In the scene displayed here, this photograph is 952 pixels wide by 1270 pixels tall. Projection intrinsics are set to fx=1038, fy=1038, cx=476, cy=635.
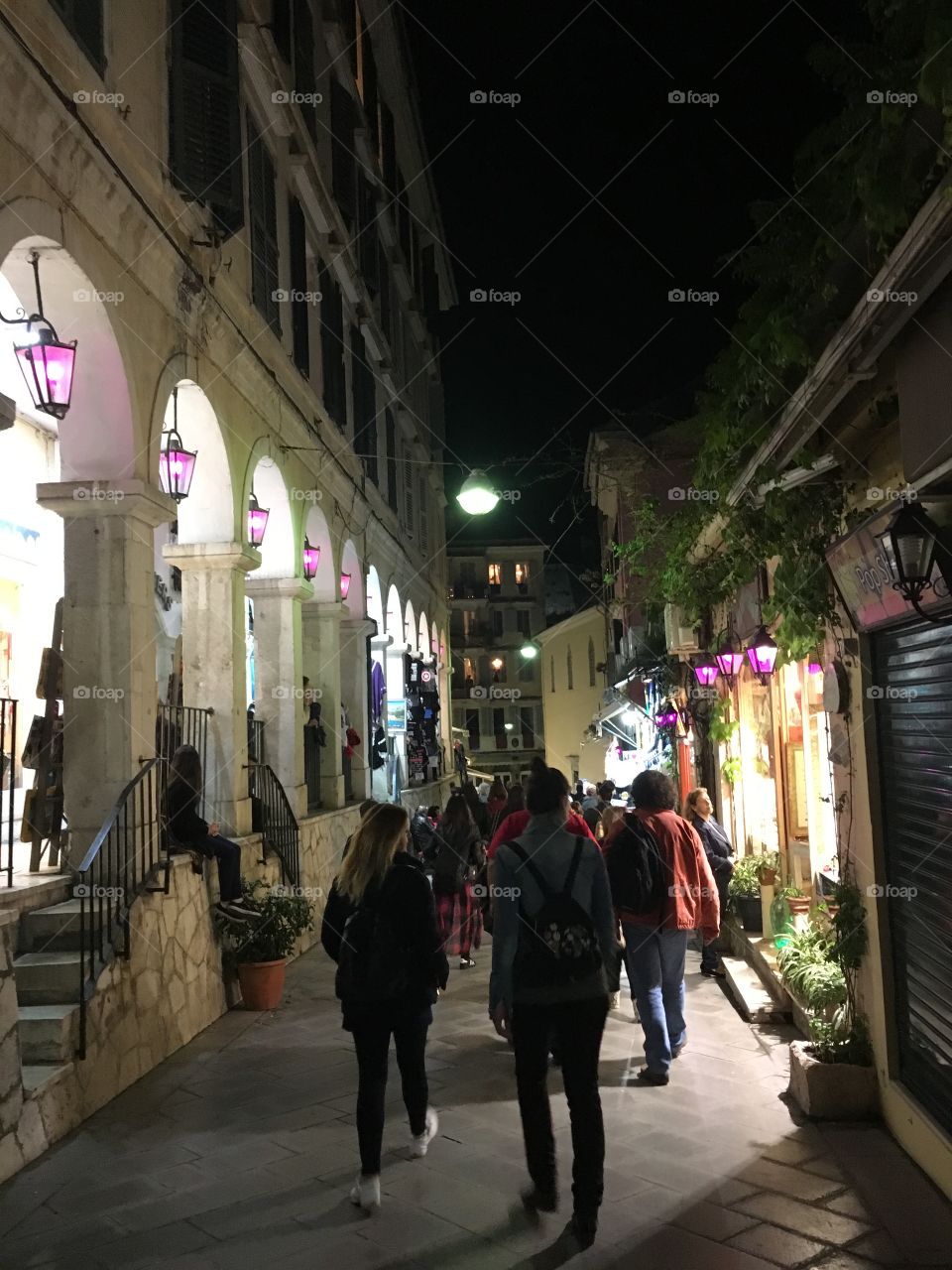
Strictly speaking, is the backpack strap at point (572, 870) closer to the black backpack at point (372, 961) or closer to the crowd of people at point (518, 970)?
the crowd of people at point (518, 970)

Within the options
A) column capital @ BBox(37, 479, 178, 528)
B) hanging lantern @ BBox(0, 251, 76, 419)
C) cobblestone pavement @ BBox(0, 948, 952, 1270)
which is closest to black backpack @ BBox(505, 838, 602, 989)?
cobblestone pavement @ BBox(0, 948, 952, 1270)

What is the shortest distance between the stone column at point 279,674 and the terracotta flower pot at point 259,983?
3.82m

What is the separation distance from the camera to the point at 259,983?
9500mm

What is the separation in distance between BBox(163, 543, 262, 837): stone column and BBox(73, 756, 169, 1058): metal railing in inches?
84.1

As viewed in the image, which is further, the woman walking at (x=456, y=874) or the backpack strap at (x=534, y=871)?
the woman walking at (x=456, y=874)

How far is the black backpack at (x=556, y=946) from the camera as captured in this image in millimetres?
4586

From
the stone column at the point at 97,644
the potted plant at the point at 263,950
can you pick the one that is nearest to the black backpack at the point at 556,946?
the stone column at the point at 97,644

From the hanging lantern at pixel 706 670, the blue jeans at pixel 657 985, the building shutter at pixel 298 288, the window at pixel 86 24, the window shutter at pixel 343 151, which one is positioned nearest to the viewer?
the blue jeans at pixel 657 985

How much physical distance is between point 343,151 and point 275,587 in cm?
860

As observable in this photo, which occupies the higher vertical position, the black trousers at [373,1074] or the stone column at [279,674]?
the stone column at [279,674]

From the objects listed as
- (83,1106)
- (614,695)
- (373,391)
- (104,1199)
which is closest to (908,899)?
(104,1199)

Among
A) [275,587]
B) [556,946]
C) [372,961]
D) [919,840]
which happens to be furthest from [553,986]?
[275,587]

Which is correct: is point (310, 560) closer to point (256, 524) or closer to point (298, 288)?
point (256, 524)

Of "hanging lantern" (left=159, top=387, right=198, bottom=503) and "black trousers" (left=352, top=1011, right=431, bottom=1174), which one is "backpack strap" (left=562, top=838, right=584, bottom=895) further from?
"hanging lantern" (left=159, top=387, right=198, bottom=503)
